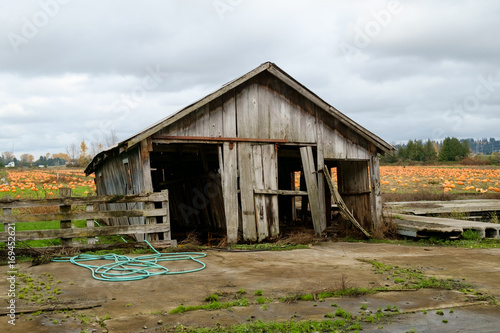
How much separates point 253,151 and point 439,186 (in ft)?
76.8

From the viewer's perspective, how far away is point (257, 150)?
1323 cm

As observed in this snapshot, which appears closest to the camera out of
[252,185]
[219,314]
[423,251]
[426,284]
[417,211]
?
[219,314]

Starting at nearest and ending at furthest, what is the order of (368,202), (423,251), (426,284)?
(426,284), (423,251), (368,202)

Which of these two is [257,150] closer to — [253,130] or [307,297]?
[253,130]

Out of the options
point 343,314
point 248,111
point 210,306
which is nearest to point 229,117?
point 248,111

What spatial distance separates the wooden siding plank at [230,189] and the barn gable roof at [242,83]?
1.48m

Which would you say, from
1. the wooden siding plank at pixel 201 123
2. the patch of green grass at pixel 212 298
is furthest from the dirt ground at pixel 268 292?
the wooden siding plank at pixel 201 123

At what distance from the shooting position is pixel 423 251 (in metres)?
11.4

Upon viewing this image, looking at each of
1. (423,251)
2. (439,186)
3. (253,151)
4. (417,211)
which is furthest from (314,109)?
(439,186)

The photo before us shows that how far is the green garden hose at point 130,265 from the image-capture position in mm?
8133

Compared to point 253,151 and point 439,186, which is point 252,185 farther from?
point 439,186

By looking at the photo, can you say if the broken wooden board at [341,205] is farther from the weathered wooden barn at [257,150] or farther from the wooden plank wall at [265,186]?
the wooden plank wall at [265,186]

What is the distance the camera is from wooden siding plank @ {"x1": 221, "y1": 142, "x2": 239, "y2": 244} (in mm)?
12625

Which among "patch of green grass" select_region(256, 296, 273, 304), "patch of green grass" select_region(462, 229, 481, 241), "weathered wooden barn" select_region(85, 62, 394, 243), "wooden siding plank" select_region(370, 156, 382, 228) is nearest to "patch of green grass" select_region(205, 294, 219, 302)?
"patch of green grass" select_region(256, 296, 273, 304)
